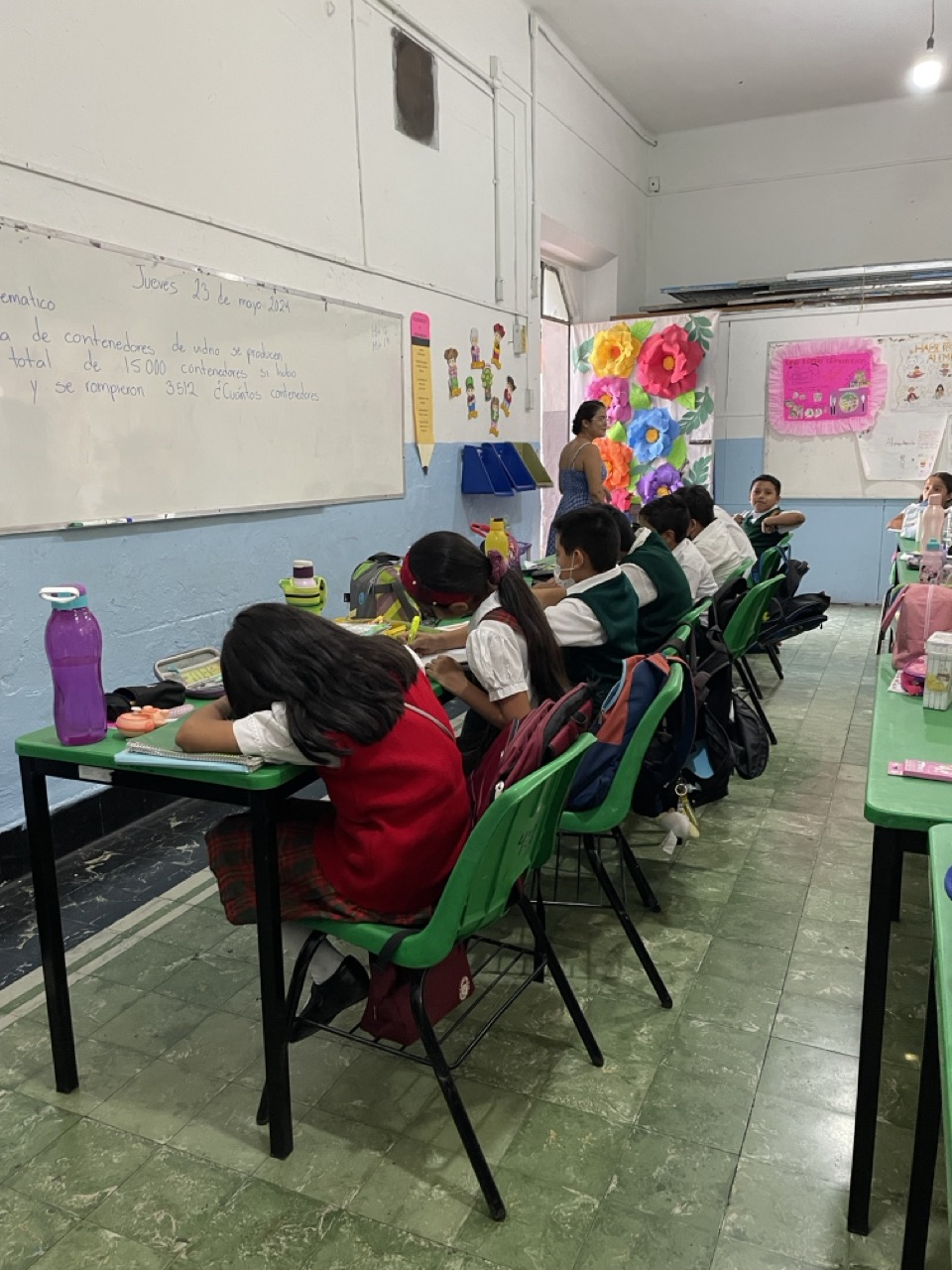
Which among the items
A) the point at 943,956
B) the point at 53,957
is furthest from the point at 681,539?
the point at 943,956

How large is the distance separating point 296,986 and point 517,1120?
48 centimetres

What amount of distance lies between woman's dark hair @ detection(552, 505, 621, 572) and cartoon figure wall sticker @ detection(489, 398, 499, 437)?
2.91 meters

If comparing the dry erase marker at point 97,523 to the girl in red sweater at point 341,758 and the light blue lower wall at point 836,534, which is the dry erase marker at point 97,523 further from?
the light blue lower wall at point 836,534

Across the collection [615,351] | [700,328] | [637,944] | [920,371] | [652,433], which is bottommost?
[637,944]

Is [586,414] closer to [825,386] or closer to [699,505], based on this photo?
[699,505]

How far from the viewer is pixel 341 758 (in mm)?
1514

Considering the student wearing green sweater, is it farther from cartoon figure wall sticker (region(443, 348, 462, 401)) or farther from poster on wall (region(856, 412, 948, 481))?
poster on wall (region(856, 412, 948, 481))

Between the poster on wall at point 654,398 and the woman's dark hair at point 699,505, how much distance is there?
2654mm

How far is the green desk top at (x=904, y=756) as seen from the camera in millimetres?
1300

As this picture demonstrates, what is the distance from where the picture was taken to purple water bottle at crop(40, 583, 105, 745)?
1651 millimetres

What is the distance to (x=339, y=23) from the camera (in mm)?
3844

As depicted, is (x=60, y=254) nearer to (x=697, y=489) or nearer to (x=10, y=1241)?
(x=10, y=1241)

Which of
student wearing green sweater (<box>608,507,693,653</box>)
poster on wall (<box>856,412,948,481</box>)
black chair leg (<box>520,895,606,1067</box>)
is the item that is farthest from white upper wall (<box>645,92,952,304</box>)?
black chair leg (<box>520,895,606,1067</box>)

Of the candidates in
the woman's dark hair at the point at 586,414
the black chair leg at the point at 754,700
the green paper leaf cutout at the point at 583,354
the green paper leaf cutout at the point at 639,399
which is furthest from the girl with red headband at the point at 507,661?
the green paper leaf cutout at the point at 583,354
